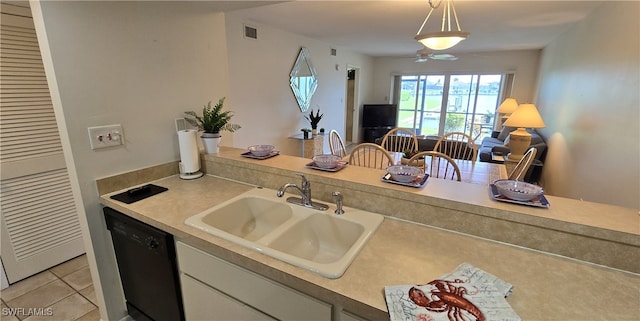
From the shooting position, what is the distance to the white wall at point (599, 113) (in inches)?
76.9

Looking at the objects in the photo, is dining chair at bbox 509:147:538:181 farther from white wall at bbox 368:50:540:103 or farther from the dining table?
white wall at bbox 368:50:540:103

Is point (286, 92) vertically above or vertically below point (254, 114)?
above

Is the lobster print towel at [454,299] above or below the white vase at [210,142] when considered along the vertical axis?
below

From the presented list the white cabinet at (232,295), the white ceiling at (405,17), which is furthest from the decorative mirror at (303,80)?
the white cabinet at (232,295)

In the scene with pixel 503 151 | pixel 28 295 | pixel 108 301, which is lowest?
pixel 28 295

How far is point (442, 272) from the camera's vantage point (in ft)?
2.96

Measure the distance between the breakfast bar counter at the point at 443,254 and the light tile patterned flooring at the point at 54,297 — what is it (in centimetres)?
103

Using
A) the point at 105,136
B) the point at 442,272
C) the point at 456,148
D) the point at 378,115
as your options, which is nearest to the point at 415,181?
the point at 442,272

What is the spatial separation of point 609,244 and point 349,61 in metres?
6.02

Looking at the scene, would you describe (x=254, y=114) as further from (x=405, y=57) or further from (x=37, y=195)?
(x=405, y=57)

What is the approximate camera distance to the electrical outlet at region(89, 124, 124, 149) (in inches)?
57.4

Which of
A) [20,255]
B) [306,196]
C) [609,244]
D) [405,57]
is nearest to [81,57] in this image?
[306,196]

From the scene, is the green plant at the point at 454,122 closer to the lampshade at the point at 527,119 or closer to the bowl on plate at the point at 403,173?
the lampshade at the point at 527,119

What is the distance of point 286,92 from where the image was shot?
14.3ft
